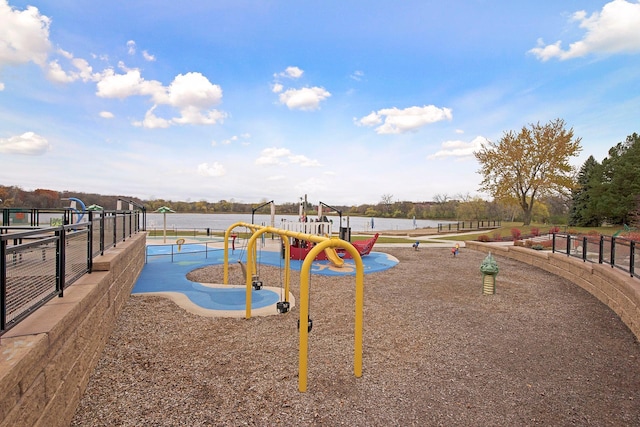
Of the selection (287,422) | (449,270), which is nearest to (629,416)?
(287,422)

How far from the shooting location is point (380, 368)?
5270mm

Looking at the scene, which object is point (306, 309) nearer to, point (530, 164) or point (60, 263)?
point (60, 263)

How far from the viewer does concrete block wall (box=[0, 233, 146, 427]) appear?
2668 mm

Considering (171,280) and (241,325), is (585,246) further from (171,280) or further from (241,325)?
(171,280)

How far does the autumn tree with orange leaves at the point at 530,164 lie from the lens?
110ft

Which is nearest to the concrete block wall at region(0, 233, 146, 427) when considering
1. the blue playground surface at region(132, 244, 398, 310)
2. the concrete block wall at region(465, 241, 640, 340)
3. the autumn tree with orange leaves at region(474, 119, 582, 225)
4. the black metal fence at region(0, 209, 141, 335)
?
the black metal fence at region(0, 209, 141, 335)

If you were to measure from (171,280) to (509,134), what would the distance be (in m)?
36.1

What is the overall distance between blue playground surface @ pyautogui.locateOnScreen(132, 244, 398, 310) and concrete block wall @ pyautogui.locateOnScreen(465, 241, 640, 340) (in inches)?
247

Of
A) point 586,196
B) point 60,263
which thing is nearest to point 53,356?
point 60,263

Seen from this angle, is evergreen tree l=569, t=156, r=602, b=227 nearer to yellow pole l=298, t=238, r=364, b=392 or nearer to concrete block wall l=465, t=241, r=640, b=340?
concrete block wall l=465, t=241, r=640, b=340

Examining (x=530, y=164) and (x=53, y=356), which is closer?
(x=53, y=356)

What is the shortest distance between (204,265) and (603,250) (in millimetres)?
14215

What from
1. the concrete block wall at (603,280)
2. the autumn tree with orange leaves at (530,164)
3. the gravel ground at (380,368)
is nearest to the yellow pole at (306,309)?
the gravel ground at (380,368)

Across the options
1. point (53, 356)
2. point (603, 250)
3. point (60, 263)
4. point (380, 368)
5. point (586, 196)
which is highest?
point (586, 196)
